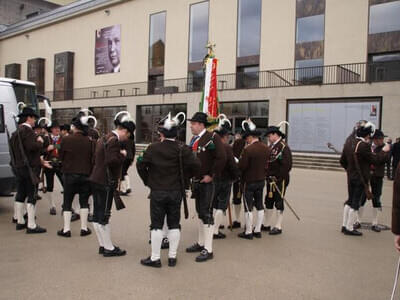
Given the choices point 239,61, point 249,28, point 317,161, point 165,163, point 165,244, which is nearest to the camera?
point 165,163

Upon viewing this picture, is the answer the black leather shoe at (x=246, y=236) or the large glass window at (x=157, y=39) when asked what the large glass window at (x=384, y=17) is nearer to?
the large glass window at (x=157, y=39)

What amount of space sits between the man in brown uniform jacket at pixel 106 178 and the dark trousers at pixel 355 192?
165 inches

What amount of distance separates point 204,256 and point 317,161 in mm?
16790

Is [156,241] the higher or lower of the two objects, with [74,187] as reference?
lower

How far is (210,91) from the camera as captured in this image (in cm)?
816

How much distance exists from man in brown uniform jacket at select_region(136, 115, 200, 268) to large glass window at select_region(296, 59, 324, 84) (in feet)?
65.7

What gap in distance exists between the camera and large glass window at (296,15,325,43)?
2392 cm

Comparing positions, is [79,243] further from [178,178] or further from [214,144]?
[214,144]

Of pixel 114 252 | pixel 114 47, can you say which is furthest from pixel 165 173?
pixel 114 47

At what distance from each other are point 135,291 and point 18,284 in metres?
1.37

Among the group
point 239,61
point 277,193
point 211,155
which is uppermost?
point 239,61

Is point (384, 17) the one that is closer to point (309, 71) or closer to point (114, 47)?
point (309, 71)

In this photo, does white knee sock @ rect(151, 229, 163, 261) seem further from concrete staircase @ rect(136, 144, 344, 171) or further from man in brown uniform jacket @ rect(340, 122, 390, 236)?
concrete staircase @ rect(136, 144, 344, 171)

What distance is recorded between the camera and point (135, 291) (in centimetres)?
428
